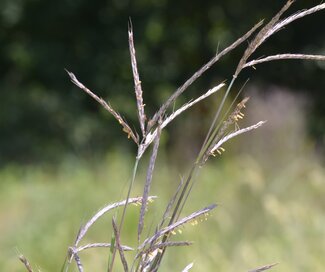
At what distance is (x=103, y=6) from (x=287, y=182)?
7.55 meters

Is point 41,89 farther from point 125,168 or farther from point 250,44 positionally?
point 250,44

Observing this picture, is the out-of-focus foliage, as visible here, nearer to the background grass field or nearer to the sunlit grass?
the background grass field

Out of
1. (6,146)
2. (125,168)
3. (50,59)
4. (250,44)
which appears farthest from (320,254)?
(50,59)

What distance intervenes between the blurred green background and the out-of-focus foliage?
0.6 inches

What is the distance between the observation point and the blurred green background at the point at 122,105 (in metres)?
6.82

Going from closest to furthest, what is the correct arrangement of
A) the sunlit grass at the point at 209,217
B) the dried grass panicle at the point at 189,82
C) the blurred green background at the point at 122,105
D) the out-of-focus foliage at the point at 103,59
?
the dried grass panicle at the point at 189,82 < the sunlit grass at the point at 209,217 < the blurred green background at the point at 122,105 < the out-of-focus foliage at the point at 103,59

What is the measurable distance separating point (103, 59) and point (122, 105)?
27.6 inches

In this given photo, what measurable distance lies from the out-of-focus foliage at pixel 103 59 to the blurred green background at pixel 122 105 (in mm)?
15

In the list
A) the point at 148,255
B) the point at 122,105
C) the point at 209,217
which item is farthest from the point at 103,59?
the point at 148,255

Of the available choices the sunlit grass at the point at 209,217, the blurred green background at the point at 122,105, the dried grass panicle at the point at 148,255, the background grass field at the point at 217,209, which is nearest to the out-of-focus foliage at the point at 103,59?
the blurred green background at the point at 122,105

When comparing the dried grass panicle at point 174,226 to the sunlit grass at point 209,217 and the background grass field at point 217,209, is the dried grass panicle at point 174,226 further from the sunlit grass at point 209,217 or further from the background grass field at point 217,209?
the background grass field at point 217,209

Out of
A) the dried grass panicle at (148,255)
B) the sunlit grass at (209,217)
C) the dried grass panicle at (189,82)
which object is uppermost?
the sunlit grass at (209,217)

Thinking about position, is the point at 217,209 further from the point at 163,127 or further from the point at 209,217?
the point at 163,127

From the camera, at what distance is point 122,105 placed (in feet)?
40.2
